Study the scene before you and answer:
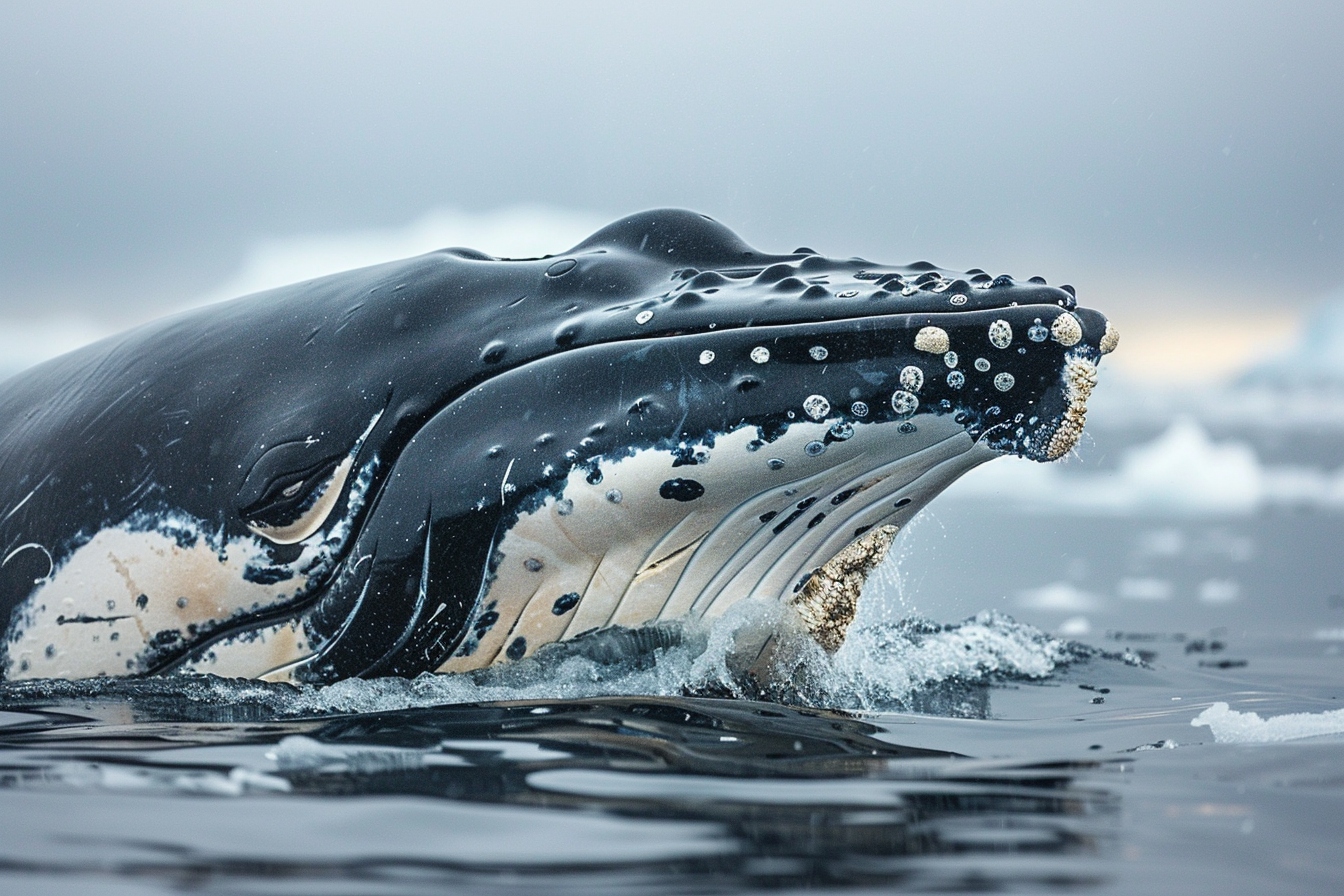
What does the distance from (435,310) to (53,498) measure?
5.57 feet

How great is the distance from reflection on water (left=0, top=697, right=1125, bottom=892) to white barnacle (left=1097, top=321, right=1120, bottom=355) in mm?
1567

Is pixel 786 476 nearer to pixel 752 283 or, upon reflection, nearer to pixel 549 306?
pixel 752 283

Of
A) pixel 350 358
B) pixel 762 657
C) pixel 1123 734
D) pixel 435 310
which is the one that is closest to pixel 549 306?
pixel 435 310

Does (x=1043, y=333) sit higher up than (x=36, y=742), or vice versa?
(x=1043, y=333)

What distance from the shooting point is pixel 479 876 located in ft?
8.81

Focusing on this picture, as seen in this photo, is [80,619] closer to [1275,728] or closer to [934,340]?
[934,340]

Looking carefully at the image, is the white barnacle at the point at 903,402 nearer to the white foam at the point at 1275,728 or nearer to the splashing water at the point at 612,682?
the splashing water at the point at 612,682

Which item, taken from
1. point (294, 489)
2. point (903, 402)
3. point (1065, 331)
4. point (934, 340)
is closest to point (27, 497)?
point (294, 489)

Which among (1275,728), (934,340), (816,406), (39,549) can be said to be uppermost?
(934,340)

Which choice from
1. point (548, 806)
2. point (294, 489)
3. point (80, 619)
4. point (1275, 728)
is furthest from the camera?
point (80, 619)

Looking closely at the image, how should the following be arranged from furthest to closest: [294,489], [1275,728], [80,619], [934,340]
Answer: [80,619] → [294,489] → [934,340] → [1275,728]

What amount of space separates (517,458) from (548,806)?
1896mm

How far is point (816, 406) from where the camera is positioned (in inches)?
187

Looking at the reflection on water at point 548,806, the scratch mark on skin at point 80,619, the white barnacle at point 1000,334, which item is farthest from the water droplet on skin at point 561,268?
the scratch mark on skin at point 80,619
